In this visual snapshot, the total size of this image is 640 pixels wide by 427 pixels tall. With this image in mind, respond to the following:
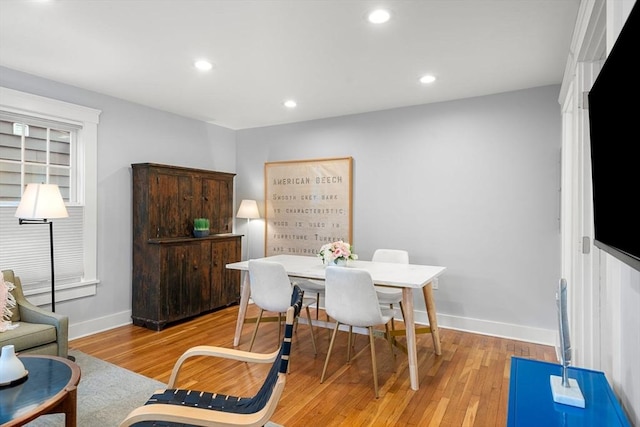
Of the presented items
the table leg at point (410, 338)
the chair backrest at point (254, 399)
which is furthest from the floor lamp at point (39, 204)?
the table leg at point (410, 338)

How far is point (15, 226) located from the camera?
10.7ft

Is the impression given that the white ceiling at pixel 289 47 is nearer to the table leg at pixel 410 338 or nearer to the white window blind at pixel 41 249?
the white window blind at pixel 41 249

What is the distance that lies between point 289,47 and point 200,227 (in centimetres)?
259

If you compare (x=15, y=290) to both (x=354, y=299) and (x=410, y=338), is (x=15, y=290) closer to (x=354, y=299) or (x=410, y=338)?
(x=354, y=299)

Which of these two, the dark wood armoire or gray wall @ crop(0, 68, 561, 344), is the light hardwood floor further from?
gray wall @ crop(0, 68, 561, 344)

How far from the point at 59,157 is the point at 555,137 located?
4921 mm

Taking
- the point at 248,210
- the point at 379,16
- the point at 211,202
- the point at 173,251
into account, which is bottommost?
the point at 173,251

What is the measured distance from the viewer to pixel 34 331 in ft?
8.66

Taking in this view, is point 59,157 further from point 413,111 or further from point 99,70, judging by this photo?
point 413,111

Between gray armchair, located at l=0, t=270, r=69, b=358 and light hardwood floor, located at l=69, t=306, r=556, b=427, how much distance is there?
0.51 metres

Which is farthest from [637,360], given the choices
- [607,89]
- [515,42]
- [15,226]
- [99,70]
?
[15,226]

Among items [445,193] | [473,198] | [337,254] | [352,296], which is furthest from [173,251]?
[473,198]

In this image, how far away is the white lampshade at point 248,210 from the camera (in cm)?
511

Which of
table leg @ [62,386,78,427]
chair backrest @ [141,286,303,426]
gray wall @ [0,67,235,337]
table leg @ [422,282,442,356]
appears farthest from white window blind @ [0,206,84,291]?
table leg @ [422,282,442,356]
